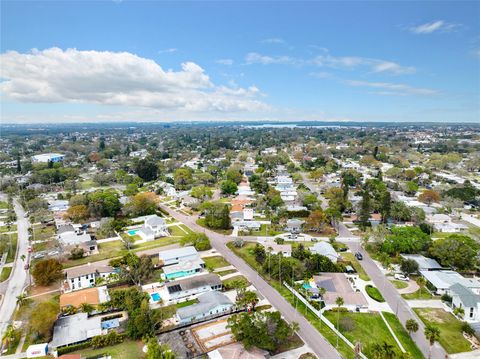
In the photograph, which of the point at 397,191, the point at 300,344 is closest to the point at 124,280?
the point at 300,344

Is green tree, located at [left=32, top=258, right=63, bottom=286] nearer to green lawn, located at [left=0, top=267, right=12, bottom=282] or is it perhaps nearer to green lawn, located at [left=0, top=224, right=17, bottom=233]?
green lawn, located at [left=0, top=267, right=12, bottom=282]

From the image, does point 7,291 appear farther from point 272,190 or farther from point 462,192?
point 462,192

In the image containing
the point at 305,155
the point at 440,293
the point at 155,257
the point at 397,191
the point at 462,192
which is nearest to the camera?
the point at 440,293

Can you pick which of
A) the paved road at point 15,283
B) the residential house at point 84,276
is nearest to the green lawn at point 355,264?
the residential house at point 84,276

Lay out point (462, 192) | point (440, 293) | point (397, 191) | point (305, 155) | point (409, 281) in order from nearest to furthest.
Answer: point (440, 293) → point (409, 281) → point (462, 192) → point (397, 191) → point (305, 155)

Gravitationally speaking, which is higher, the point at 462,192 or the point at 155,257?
the point at 462,192

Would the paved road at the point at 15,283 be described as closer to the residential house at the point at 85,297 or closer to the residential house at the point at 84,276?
the residential house at the point at 85,297

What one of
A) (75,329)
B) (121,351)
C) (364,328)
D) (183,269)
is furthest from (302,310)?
(75,329)
